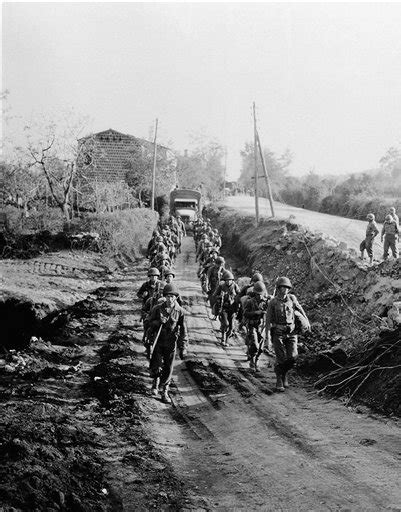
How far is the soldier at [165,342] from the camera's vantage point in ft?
29.1

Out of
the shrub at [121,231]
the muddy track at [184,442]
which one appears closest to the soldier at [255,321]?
the muddy track at [184,442]

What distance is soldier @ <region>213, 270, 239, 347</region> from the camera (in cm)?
1304

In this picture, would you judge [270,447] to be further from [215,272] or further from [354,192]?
[354,192]

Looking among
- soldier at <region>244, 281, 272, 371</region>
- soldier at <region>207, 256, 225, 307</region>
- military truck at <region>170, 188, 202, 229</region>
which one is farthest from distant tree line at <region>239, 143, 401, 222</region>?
soldier at <region>244, 281, 272, 371</region>

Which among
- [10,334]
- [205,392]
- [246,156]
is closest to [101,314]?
[10,334]

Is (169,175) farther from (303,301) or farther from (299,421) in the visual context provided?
(299,421)

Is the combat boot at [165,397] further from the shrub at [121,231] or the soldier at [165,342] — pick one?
the shrub at [121,231]

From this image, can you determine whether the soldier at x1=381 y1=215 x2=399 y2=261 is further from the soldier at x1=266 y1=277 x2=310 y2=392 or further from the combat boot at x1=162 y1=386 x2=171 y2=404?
the combat boot at x1=162 y1=386 x2=171 y2=404

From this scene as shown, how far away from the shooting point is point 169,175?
5366 centimetres

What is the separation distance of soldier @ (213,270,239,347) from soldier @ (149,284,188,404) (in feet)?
13.0

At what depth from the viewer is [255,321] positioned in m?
11.1

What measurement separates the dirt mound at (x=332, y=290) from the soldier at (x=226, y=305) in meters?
1.84

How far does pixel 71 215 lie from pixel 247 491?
3334 centimetres

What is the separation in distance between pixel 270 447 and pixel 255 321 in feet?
15.0
